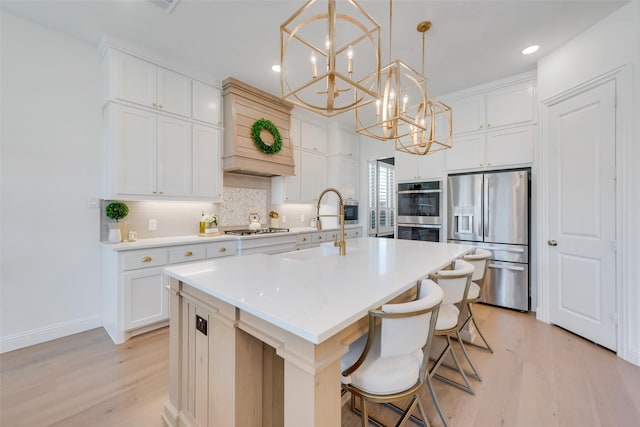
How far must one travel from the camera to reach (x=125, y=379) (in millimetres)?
1974

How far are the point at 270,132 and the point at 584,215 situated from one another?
3.78 meters

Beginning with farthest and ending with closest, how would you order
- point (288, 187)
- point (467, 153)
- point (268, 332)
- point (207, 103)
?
point (288, 187) → point (467, 153) → point (207, 103) → point (268, 332)

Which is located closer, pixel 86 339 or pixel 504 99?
pixel 86 339

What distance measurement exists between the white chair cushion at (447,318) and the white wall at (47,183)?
11.0ft

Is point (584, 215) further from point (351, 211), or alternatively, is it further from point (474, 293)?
point (351, 211)

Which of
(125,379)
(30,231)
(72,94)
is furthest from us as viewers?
(72,94)

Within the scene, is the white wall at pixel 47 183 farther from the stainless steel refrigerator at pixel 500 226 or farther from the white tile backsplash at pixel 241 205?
the stainless steel refrigerator at pixel 500 226

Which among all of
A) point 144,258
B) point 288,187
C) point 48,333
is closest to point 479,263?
point 288,187

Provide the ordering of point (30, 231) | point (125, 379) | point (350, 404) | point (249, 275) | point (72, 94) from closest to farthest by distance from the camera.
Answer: point (249, 275) < point (350, 404) < point (125, 379) < point (30, 231) < point (72, 94)

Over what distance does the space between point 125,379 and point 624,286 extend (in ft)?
13.6

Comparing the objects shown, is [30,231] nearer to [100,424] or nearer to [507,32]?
[100,424]

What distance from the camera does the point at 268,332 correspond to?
39.7 inches

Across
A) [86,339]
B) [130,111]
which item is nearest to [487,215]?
[130,111]

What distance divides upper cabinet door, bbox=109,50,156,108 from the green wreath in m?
1.19
